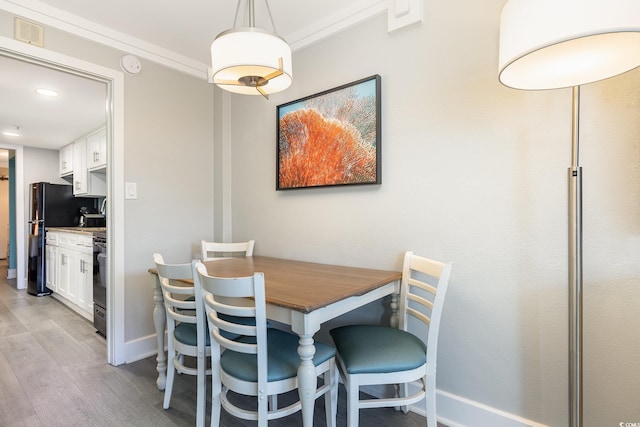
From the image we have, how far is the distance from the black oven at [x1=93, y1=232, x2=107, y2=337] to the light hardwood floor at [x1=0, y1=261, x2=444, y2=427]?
0.44ft

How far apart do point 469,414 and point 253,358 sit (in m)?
1.10

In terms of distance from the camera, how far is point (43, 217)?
4.24 m

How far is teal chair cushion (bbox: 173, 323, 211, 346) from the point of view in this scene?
61.8 inches

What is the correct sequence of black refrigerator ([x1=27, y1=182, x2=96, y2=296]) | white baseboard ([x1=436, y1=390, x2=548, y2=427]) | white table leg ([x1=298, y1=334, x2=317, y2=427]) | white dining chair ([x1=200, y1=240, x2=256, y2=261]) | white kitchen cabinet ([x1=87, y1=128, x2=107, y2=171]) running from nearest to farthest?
white table leg ([x1=298, y1=334, x2=317, y2=427]) → white baseboard ([x1=436, y1=390, x2=548, y2=427]) → white dining chair ([x1=200, y1=240, x2=256, y2=261]) → white kitchen cabinet ([x1=87, y1=128, x2=107, y2=171]) → black refrigerator ([x1=27, y1=182, x2=96, y2=296])

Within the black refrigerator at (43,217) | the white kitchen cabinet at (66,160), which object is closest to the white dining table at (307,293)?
the black refrigerator at (43,217)

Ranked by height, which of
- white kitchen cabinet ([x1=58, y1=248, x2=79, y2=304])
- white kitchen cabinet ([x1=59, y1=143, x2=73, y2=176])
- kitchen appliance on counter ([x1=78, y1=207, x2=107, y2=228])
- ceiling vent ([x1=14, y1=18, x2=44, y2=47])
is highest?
ceiling vent ([x1=14, y1=18, x2=44, y2=47])

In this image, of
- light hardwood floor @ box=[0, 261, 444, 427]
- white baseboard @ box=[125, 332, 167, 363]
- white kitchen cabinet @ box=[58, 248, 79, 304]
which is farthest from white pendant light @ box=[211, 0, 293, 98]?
white kitchen cabinet @ box=[58, 248, 79, 304]

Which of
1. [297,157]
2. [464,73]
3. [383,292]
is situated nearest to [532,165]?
[464,73]

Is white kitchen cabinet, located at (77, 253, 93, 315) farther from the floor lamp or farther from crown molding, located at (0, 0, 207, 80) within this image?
the floor lamp

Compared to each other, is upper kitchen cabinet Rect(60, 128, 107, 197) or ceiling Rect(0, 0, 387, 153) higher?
ceiling Rect(0, 0, 387, 153)

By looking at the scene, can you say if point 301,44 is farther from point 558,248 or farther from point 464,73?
point 558,248

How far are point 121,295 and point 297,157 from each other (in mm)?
1595

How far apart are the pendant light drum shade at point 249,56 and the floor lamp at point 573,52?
85 centimetres

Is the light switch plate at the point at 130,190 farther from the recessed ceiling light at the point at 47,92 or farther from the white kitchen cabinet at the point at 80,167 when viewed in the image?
the white kitchen cabinet at the point at 80,167
